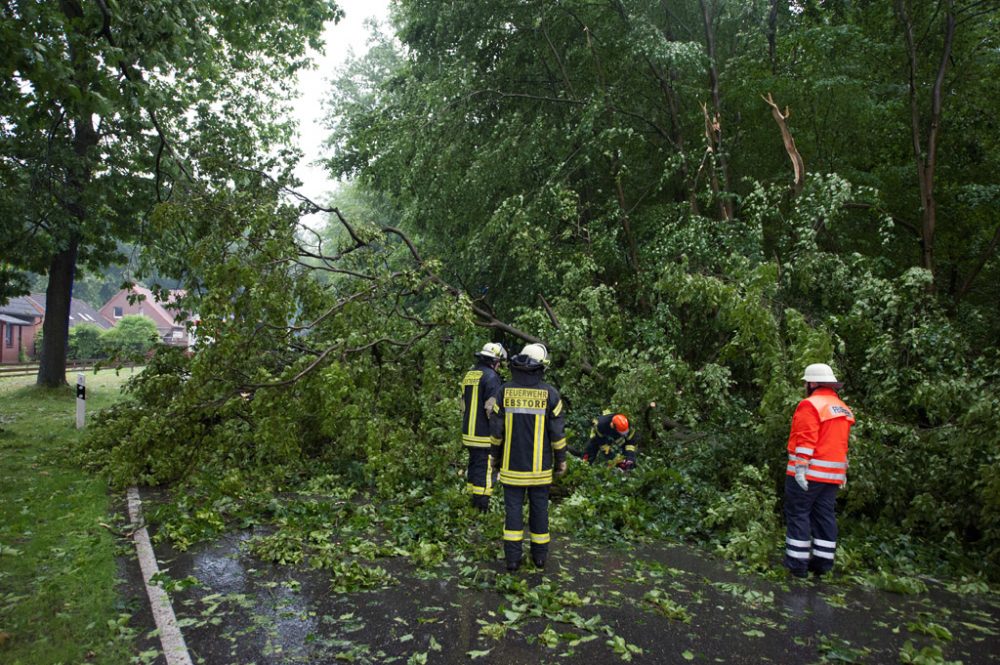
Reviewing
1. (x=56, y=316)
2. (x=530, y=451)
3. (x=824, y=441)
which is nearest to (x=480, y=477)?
(x=530, y=451)

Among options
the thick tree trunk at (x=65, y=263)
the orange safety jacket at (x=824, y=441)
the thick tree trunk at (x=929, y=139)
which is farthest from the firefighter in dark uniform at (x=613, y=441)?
the thick tree trunk at (x=65, y=263)

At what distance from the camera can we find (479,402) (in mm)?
7156

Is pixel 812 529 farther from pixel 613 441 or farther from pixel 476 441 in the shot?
pixel 613 441

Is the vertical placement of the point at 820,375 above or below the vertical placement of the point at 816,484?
above

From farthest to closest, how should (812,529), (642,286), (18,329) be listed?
(18,329), (642,286), (812,529)

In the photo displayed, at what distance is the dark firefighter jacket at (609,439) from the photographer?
9.45 metres

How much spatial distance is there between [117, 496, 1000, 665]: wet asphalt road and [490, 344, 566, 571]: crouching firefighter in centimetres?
29

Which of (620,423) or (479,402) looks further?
(620,423)

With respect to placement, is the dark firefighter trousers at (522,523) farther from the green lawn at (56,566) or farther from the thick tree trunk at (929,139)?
the thick tree trunk at (929,139)

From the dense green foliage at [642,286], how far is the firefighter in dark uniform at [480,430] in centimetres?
40

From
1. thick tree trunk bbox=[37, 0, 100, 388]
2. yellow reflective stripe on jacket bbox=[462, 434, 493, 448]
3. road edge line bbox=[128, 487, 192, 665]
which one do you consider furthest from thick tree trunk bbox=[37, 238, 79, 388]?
yellow reflective stripe on jacket bbox=[462, 434, 493, 448]

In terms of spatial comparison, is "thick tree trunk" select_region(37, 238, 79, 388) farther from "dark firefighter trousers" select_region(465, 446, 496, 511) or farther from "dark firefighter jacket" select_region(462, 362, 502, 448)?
"dark firefighter trousers" select_region(465, 446, 496, 511)

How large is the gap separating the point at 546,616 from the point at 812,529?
103 inches

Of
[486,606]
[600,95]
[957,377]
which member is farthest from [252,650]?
[600,95]
